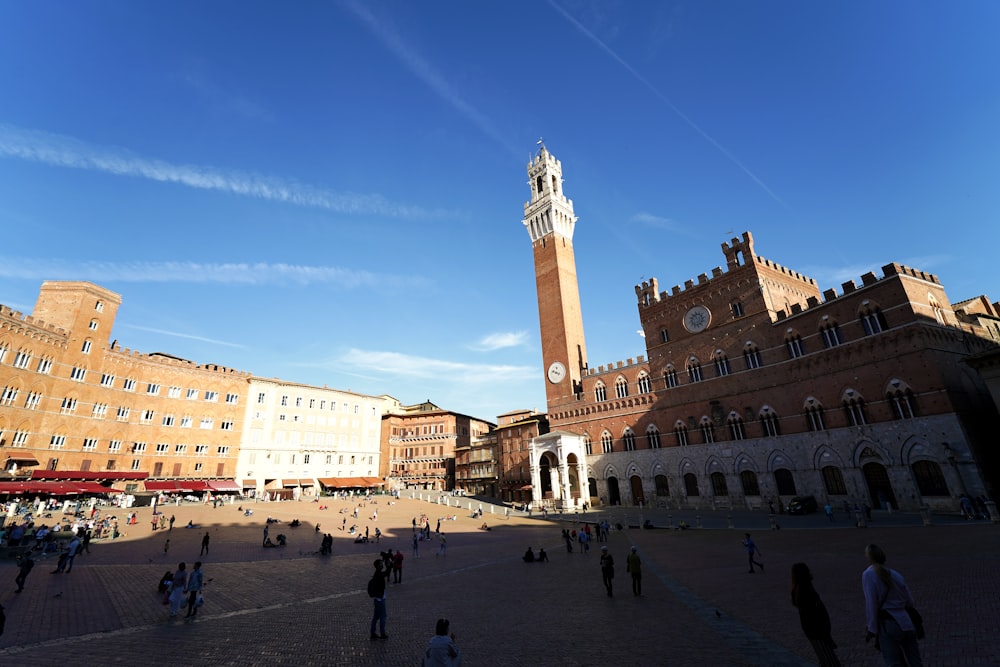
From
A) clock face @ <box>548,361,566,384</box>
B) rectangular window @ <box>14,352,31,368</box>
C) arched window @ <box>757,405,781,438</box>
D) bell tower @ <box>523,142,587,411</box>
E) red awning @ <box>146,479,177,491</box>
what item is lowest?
red awning @ <box>146,479,177,491</box>

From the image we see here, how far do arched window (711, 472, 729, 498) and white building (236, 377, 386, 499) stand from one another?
44.1 m

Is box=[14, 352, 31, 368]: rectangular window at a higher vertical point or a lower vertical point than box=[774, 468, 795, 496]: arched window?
higher

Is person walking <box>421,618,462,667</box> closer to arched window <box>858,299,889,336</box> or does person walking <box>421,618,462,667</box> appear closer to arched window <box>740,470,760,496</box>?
arched window <box>858,299,889,336</box>

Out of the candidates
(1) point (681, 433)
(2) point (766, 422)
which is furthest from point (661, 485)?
(2) point (766, 422)

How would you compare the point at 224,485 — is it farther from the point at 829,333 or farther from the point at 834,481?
the point at 829,333

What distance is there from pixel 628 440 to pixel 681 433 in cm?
598

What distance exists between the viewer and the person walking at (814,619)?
239 inches

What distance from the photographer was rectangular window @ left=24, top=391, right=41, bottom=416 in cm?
3935

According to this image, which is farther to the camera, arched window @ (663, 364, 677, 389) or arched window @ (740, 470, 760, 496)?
arched window @ (663, 364, 677, 389)

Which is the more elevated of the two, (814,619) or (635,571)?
(814,619)

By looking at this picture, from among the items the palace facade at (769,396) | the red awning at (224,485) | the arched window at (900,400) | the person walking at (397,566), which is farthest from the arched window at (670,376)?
the red awning at (224,485)

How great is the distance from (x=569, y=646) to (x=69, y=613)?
44.5 ft

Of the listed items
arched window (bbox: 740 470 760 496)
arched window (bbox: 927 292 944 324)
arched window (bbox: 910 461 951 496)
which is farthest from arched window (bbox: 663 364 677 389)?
arched window (bbox: 927 292 944 324)

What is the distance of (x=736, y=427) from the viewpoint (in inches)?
1528
